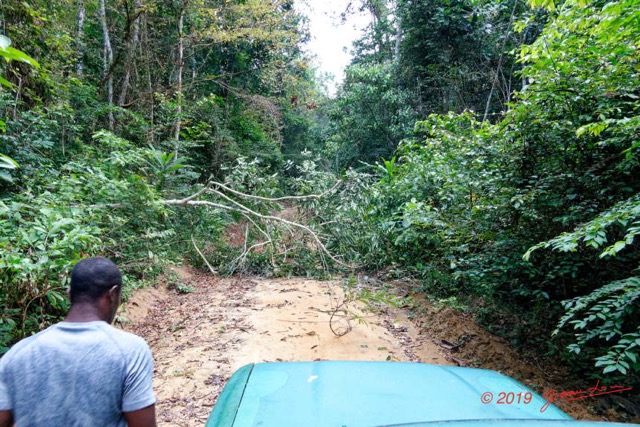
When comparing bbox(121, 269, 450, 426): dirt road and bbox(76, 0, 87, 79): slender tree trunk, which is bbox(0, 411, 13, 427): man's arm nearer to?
bbox(121, 269, 450, 426): dirt road

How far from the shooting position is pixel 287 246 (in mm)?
8453

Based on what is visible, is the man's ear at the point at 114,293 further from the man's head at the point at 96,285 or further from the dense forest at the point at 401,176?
the dense forest at the point at 401,176

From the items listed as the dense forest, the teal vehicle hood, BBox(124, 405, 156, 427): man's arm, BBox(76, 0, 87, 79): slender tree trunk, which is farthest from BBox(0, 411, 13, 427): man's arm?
BBox(76, 0, 87, 79): slender tree trunk

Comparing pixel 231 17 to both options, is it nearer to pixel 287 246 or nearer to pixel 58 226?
pixel 287 246

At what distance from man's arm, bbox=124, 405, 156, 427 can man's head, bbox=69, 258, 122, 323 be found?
384 mm

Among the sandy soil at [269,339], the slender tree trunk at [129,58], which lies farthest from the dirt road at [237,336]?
the slender tree trunk at [129,58]

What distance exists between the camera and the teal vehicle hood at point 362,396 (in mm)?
1549

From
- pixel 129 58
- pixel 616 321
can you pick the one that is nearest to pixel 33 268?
pixel 616 321

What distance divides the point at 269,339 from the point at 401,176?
3978 millimetres

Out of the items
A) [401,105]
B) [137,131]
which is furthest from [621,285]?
[401,105]

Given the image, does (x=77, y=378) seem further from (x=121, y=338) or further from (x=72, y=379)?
(x=121, y=338)

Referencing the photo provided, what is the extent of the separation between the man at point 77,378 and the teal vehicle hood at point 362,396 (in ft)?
1.48

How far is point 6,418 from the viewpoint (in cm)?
120

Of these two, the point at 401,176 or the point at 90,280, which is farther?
the point at 401,176
